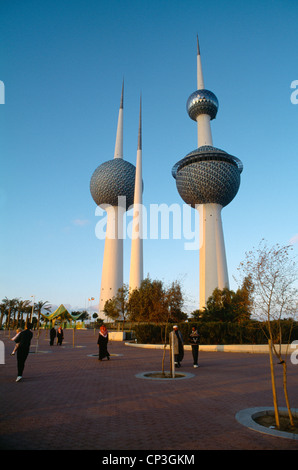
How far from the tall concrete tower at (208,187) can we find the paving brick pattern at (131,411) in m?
52.4

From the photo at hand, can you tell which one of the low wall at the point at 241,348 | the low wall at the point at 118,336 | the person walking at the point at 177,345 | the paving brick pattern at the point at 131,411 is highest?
the person walking at the point at 177,345

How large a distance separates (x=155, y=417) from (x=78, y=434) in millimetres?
1510

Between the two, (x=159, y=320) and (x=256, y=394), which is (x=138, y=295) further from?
(x=256, y=394)

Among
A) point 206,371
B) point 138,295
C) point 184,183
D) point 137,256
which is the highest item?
point 184,183

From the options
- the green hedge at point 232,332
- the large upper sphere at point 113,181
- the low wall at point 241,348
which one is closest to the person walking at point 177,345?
the low wall at point 241,348

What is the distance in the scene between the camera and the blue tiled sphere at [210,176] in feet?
210

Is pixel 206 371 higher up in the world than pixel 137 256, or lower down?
lower down

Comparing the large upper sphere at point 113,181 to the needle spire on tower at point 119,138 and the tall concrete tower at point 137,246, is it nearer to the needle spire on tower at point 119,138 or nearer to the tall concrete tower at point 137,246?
the needle spire on tower at point 119,138

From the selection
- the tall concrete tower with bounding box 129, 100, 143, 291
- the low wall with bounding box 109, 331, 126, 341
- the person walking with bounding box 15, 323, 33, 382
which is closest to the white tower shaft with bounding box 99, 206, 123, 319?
the tall concrete tower with bounding box 129, 100, 143, 291

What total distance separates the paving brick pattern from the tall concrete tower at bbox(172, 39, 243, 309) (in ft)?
172

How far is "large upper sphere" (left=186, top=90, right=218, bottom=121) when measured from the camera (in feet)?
230

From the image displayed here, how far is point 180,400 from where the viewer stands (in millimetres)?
6852

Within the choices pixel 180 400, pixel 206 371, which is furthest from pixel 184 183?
pixel 180 400

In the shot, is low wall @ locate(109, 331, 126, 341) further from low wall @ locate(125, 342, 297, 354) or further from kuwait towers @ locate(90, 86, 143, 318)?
kuwait towers @ locate(90, 86, 143, 318)
